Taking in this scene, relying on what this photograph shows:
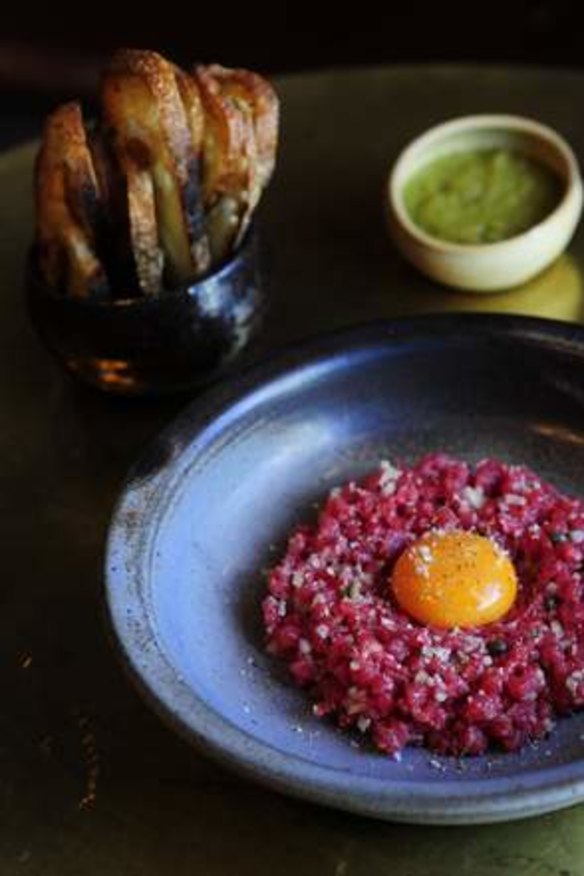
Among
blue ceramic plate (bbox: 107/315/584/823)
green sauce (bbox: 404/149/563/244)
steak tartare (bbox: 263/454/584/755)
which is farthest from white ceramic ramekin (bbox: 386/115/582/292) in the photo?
steak tartare (bbox: 263/454/584/755)

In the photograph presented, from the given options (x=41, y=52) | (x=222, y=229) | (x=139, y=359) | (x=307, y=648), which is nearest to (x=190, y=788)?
(x=307, y=648)

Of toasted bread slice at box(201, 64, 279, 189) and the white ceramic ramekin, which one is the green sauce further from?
toasted bread slice at box(201, 64, 279, 189)

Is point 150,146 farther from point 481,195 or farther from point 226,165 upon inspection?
point 481,195

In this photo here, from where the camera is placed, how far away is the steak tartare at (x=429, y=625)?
1.70 meters

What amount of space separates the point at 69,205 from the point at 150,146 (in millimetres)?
154

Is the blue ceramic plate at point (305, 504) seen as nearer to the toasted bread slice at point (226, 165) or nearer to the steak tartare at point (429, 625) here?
the steak tartare at point (429, 625)

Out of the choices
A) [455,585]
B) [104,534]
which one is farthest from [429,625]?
[104,534]


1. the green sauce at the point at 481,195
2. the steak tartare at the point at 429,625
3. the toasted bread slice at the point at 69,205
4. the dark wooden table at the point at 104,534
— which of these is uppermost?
the toasted bread slice at the point at 69,205

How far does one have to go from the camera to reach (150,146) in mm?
2064

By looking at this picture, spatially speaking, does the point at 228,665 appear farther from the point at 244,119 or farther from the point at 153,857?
the point at 244,119

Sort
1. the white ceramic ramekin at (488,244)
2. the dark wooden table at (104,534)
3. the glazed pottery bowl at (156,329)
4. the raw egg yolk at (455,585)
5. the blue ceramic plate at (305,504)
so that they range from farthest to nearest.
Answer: the white ceramic ramekin at (488,244), the glazed pottery bowl at (156,329), the raw egg yolk at (455,585), the dark wooden table at (104,534), the blue ceramic plate at (305,504)

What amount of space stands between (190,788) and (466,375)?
0.78m

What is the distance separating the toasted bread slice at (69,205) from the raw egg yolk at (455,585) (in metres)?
0.67

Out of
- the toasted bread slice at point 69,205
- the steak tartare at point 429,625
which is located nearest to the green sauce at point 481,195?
the steak tartare at point 429,625
